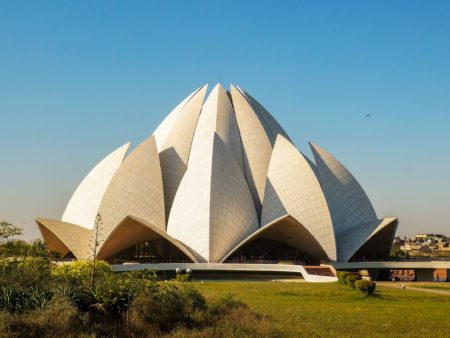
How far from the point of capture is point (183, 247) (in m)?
32.8

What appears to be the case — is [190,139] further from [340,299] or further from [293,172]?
[340,299]

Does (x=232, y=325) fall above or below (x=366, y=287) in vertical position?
below

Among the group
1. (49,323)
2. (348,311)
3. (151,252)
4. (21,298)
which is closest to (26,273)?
(21,298)

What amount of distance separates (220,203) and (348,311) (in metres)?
19.1

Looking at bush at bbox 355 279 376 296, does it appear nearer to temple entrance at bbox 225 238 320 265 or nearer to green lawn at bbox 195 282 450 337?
green lawn at bbox 195 282 450 337

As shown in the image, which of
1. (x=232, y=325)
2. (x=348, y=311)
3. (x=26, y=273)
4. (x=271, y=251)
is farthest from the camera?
(x=271, y=251)

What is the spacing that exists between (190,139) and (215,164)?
738 cm

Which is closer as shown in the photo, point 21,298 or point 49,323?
point 49,323

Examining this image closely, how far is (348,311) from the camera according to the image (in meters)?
14.9

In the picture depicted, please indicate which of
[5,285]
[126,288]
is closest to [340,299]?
[126,288]

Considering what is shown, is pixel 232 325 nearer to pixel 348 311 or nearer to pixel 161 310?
pixel 161 310

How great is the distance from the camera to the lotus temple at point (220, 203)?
33.7 meters

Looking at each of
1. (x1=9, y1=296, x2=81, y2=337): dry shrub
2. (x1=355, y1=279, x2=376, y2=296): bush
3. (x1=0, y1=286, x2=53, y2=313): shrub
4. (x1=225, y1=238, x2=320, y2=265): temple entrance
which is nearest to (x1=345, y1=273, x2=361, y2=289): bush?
(x1=355, y1=279, x2=376, y2=296): bush

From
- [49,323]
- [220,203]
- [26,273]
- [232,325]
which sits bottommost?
[232,325]
